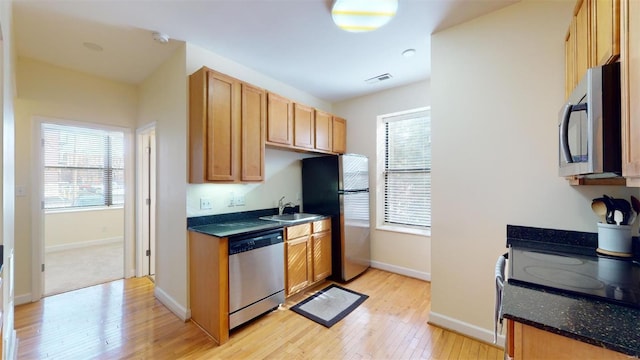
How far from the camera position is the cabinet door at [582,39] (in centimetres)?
126

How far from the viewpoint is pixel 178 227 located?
2.57 meters

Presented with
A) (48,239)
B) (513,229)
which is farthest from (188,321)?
(48,239)

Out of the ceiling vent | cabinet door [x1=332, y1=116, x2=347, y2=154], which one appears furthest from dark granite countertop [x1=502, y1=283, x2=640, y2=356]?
cabinet door [x1=332, y1=116, x2=347, y2=154]

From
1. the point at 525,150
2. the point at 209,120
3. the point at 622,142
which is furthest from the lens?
the point at 209,120

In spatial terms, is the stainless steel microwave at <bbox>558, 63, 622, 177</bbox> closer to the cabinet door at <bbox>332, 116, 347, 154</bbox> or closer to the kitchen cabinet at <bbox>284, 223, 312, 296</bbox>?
the kitchen cabinet at <bbox>284, 223, 312, 296</bbox>

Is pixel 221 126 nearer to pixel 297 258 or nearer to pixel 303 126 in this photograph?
pixel 303 126

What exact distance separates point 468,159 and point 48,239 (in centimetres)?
700

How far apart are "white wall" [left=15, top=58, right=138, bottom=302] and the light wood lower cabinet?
2896mm

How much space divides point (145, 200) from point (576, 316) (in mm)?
4263

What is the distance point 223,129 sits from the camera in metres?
2.44

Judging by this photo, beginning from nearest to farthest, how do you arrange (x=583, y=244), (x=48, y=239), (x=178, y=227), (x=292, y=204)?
(x=583, y=244), (x=178, y=227), (x=292, y=204), (x=48, y=239)

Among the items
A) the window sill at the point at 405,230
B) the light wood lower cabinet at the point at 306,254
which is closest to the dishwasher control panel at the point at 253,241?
the light wood lower cabinet at the point at 306,254

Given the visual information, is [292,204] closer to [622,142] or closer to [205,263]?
[205,263]

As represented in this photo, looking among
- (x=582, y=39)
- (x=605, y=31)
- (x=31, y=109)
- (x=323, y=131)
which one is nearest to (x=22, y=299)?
(x=31, y=109)
